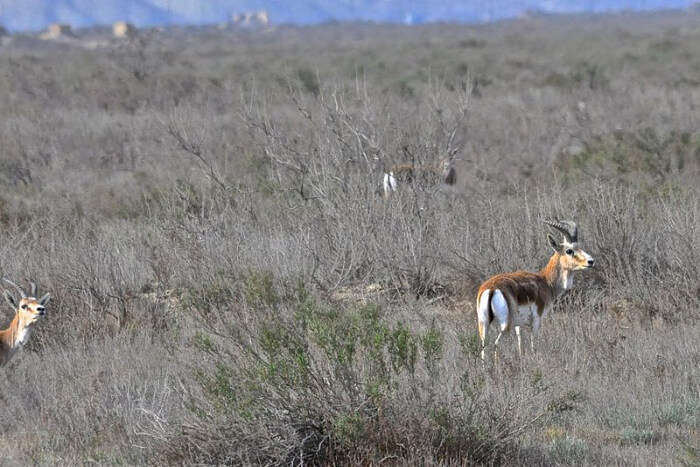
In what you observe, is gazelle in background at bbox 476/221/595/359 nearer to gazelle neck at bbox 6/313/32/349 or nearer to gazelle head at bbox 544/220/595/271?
gazelle head at bbox 544/220/595/271

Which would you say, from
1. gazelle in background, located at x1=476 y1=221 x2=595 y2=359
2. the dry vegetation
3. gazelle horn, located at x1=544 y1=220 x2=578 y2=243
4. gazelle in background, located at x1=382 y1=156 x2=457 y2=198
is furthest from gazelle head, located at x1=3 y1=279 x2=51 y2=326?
gazelle horn, located at x1=544 y1=220 x2=578 y2=243

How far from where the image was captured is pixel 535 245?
11.3 meters

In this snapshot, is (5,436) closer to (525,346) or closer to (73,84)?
(525,346)

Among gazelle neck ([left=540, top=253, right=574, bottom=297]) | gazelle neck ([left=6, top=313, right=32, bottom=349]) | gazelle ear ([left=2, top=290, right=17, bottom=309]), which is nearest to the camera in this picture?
gazelle neck ([left=6, top=313, right=32, bottom=349])

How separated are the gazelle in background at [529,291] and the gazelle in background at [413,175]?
2756mm

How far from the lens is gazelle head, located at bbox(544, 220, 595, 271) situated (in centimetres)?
950

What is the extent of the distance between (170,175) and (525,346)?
35.7ft

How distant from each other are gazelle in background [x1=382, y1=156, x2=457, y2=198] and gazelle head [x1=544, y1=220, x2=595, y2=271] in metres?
2.72

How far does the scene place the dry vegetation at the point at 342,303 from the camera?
20.5ft

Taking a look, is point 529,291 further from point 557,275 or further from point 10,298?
point 10,298

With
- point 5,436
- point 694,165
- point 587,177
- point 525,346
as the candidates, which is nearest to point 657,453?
point 525,346

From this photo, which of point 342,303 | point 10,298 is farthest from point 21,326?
point 342,303

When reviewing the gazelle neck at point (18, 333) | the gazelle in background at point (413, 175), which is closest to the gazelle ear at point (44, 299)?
the gazelle neck at point (18, 333)

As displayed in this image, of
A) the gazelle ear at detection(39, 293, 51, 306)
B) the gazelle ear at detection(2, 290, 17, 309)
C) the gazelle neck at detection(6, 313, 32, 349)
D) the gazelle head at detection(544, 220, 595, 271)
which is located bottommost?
the gazelle neck at detection(6, 313, 32, 349)
